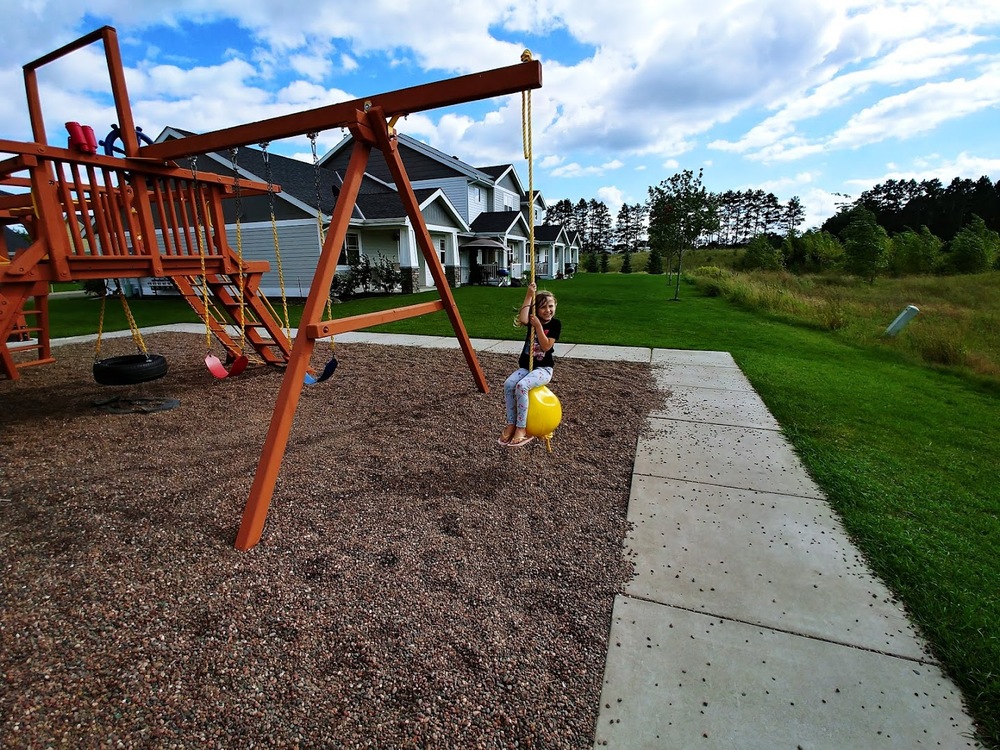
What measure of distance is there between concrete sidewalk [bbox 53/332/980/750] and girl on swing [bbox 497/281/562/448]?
3.43 feet

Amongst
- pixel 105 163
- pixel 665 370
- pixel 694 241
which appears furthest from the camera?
pixel 694 241

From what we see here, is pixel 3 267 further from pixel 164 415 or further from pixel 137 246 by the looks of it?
pixel 164 415

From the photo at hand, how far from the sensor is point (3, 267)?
433cm

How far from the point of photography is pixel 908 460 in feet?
12.7

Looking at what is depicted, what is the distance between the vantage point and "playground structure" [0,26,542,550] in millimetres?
3082

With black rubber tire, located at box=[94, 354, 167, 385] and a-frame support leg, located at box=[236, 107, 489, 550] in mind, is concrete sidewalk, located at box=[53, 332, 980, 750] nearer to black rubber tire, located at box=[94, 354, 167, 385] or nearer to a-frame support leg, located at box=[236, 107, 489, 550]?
a-frame support leg, located at box=[236, 107, 489, 550]

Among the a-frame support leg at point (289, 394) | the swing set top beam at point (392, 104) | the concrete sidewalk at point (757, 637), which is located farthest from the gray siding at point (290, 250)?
the concrete sidewalk at point (757, 637)

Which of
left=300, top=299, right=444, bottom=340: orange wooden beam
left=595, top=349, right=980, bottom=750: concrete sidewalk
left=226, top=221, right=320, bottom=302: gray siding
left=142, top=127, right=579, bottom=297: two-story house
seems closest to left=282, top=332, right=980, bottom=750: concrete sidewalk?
left=595, top=349, right=980, bottom=750: concrete sidewalk

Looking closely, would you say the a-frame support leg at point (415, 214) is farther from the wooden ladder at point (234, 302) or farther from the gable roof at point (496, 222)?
the gable roof at point (496, 222)

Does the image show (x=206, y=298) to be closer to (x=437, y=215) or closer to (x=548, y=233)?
(x=437, y=215)

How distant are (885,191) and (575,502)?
88.3m

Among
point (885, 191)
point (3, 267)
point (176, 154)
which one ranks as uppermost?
point (885, 191)

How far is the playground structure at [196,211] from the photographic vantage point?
3.08 m

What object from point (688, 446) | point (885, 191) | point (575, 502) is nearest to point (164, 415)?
point (575, 502)
